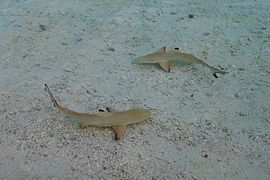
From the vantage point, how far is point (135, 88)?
3.55 meters

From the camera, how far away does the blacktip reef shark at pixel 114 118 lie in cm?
303

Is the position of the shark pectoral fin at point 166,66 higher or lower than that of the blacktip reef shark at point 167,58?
lower

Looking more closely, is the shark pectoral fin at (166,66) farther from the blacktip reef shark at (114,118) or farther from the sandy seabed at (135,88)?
the blacktip reef shark at (114,118)

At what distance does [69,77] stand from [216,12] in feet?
6.40

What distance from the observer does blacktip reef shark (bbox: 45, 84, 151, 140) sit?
303 centimetres

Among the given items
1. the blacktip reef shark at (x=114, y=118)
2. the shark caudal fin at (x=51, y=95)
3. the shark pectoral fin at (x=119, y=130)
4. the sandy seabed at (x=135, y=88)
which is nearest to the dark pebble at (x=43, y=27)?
the sandy seabed at (x=135, y=88)

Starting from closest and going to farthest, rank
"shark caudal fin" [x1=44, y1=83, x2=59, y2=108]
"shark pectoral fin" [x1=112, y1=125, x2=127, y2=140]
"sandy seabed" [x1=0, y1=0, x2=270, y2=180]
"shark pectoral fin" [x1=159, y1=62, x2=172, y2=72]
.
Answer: "sandy seabed" [x1=0, y1=0, x2=270, y2=180]
"shark pectoral fin" [x1=112, y1=125, x2=127, y2=140]
"shark caudal fin" [x1=44, y1=83, x2=59, y2=108]
"shark pectoral fin" [x1=159, y1=62, x2=172, y2=72]

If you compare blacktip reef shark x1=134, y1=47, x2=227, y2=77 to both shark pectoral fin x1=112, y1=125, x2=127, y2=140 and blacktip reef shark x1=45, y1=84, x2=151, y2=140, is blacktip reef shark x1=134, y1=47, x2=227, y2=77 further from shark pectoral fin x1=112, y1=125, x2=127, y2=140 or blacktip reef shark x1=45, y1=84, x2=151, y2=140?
shark pectoral fin x1=112, y1=125, x2=127, y2=140

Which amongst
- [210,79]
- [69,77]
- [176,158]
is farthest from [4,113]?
[210,79]

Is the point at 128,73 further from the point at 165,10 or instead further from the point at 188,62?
the point at 165,10

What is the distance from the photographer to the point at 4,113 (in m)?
3.34

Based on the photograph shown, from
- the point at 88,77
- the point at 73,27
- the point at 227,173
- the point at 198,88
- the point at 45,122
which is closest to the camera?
the point at 227,173

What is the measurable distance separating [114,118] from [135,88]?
0.56m

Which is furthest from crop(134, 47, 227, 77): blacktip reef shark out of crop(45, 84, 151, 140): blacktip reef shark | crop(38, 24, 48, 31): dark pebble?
crop(38, 24, 48, 31): dark pebble
